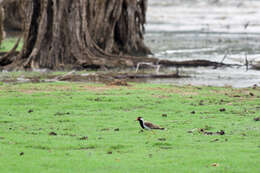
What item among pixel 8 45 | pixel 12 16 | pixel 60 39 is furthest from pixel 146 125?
pixel 12 16

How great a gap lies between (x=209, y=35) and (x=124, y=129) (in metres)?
31.1

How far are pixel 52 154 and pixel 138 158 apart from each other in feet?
4.66

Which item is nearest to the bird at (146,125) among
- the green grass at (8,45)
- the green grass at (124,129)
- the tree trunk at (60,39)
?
the green grass at (124,129)

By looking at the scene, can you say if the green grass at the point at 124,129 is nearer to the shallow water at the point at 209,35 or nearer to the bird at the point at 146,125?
the bird at the point at 146,125

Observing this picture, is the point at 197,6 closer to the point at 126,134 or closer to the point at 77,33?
the point at 77,33

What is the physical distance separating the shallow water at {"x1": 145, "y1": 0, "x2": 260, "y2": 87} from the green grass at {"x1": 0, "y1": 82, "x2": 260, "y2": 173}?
492 cm

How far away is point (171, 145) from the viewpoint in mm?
10500

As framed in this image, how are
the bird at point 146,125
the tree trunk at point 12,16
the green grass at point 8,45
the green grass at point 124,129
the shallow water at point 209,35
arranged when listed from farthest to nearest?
1. the tree trunk at point 12,16
2. the green grass at point 8,45
3. the shallow water at point 209,35
4. the bird at point 146,125
5. the green grass at point 124,129

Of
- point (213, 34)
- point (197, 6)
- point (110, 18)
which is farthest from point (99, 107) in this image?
point (197, 6)

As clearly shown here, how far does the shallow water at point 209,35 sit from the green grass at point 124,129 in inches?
194

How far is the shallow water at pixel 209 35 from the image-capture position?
77.4ft

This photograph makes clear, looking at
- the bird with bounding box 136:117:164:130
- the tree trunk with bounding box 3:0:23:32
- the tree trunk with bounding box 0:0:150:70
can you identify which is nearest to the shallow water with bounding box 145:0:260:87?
the tree trunk with bounding box 0:0:150:70

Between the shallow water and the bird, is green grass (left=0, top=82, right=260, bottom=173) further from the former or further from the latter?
the shallow water

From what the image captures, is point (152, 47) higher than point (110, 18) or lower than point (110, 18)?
lower
